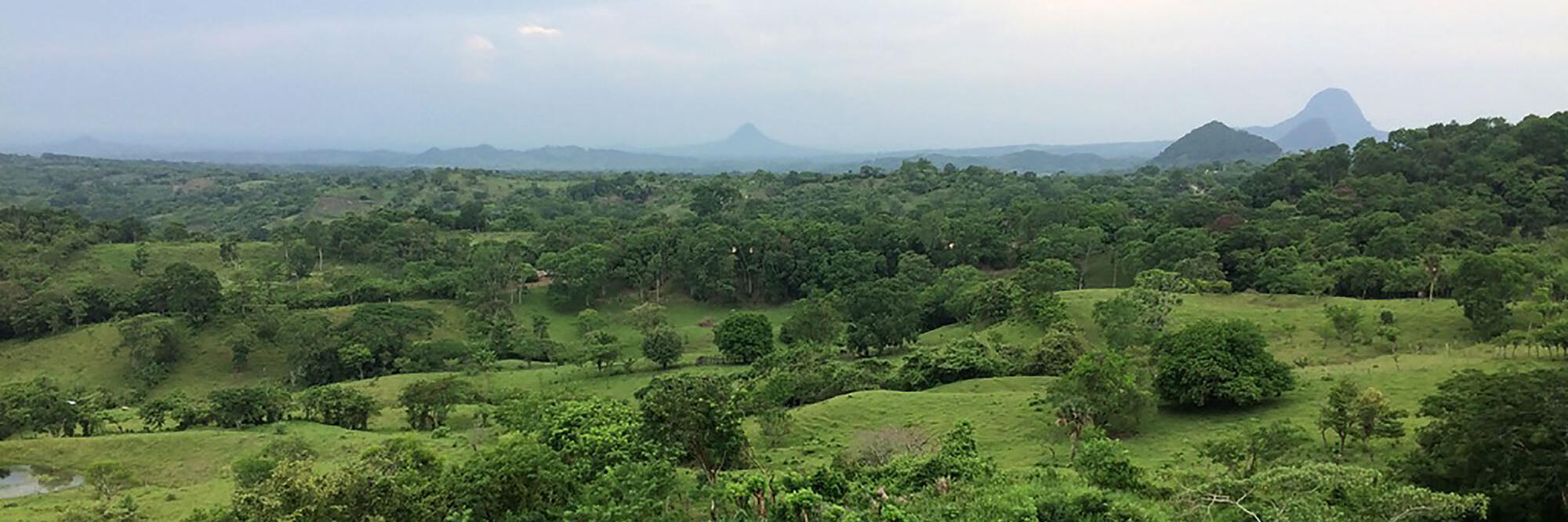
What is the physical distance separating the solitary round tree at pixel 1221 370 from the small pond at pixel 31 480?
104 feet

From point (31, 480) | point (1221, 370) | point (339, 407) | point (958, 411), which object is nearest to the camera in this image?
point (1221, 370)

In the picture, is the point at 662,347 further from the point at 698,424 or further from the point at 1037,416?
the point at 698,424

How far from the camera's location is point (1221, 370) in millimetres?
22672

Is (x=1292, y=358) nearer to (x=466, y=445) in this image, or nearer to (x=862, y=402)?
(x=862, y=402)

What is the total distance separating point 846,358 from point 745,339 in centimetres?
466

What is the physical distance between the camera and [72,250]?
180 feet

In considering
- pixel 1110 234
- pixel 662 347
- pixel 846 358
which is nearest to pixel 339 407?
pixel 662 347

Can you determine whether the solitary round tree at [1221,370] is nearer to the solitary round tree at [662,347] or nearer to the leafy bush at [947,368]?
the leafy bush at [947,368]

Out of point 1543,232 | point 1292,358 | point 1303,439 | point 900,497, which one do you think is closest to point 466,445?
point 900,497

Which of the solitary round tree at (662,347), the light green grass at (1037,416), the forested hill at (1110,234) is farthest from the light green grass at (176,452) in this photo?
the forested hill at (1110,234)

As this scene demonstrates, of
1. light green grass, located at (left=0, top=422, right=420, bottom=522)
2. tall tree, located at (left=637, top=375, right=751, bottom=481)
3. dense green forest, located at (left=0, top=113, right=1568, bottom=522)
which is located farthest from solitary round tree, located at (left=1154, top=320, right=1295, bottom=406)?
light green grass, located at (left=0, top=422, right=420, bottom=522)

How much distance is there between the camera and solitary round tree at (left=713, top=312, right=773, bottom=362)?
36.8m

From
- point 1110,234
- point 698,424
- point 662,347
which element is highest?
point 1110,234

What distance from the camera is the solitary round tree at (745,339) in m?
36.8
